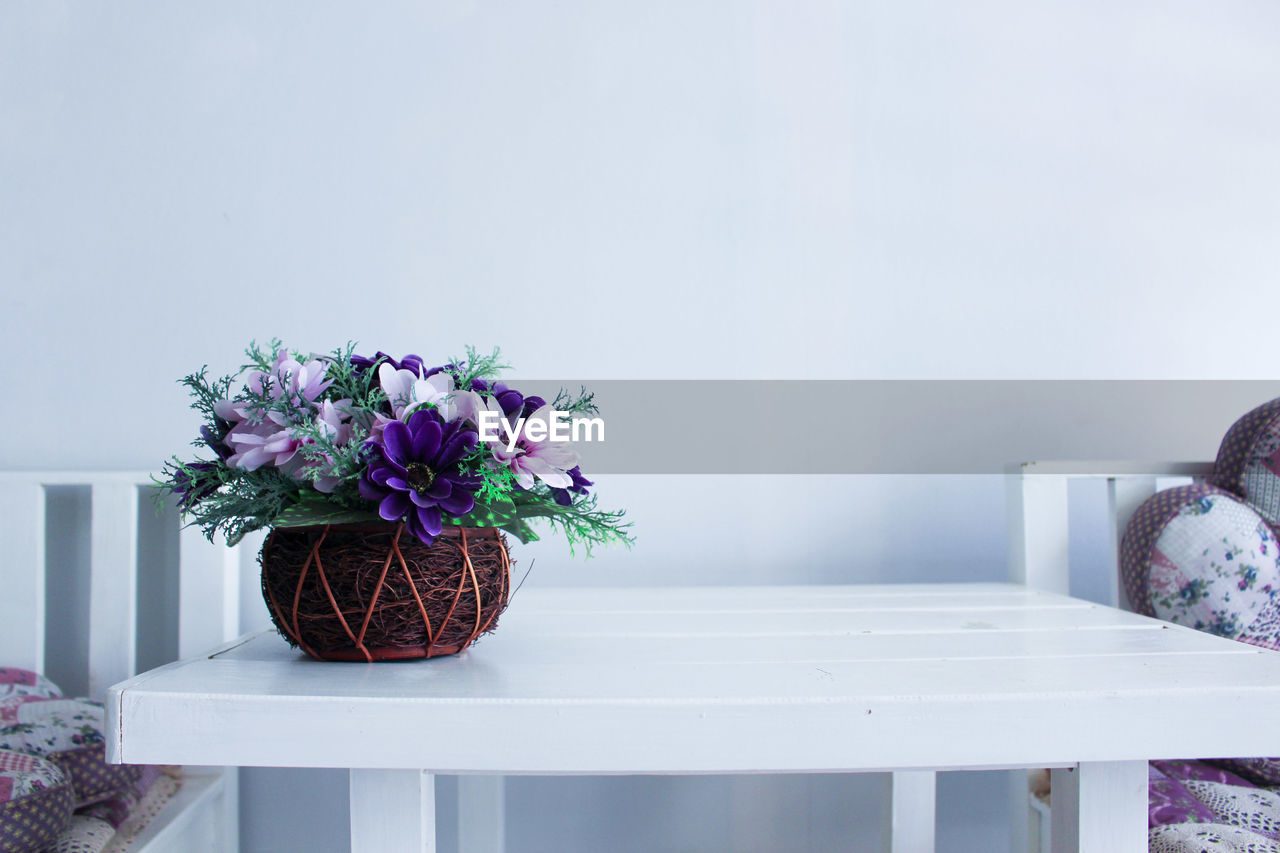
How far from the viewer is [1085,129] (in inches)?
49.2

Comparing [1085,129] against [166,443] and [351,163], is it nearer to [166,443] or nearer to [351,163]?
[351,163]

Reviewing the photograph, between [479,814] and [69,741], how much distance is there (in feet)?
1.60

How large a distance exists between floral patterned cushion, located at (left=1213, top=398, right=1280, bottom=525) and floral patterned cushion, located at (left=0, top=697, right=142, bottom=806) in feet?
4.30

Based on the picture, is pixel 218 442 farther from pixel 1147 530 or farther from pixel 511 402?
pixel 1147 530

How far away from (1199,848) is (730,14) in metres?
1.15

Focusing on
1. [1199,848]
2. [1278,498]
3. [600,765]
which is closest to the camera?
[600,765]

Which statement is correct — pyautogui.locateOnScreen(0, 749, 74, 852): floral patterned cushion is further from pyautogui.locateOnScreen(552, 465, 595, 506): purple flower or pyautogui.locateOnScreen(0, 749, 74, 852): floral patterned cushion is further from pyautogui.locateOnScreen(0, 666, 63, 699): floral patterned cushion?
pyautogui.locateOnScreen(552, 465, 595, 506): purple flower

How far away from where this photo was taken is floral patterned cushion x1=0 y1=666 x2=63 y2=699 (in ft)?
2.94

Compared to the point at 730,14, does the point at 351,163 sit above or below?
below

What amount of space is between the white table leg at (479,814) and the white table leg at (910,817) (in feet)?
1.67

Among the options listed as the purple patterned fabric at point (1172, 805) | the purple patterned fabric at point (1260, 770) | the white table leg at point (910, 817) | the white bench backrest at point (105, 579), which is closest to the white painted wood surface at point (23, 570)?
the white bench backrest at point (105, 579)

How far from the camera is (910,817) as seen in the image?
0.99m

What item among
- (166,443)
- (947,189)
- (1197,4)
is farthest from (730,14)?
(166,443)

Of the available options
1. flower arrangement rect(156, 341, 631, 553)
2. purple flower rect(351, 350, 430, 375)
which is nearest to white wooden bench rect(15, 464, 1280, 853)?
flower arrangement rect(156, 341, 631, 553)
